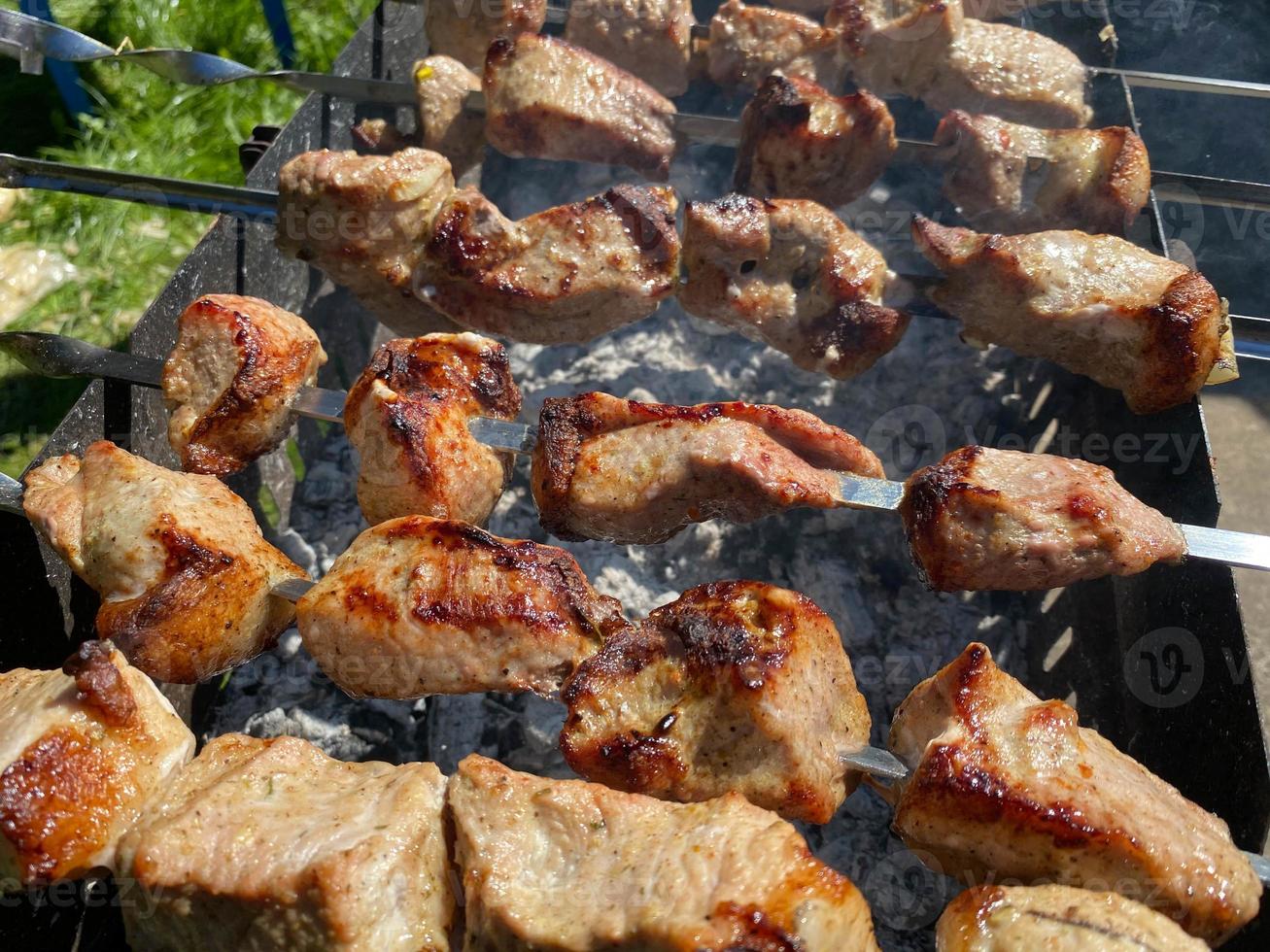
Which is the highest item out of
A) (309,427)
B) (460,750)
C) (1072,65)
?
(1072,65)

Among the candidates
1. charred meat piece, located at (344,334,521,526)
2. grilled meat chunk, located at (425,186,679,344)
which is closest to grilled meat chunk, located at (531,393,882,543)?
charred meat piece, located at (344,334,521,526)

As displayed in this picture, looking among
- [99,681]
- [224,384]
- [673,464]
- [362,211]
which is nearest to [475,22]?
[362,211]

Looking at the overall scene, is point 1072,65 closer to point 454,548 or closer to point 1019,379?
point 1019,379

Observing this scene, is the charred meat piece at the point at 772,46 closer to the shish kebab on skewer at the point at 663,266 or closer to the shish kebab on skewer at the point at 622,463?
the shish kebab on skewer at the point at 663,266

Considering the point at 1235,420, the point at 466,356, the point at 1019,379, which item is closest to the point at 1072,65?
the point at 1019,379

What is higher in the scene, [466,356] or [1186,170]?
[1186,170]

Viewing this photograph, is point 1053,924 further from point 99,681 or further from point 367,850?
point 99,681

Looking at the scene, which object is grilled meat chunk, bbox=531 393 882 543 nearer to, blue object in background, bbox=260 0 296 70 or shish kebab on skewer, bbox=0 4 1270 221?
shish kebab on skewer, bbox=0 4 1270 221
